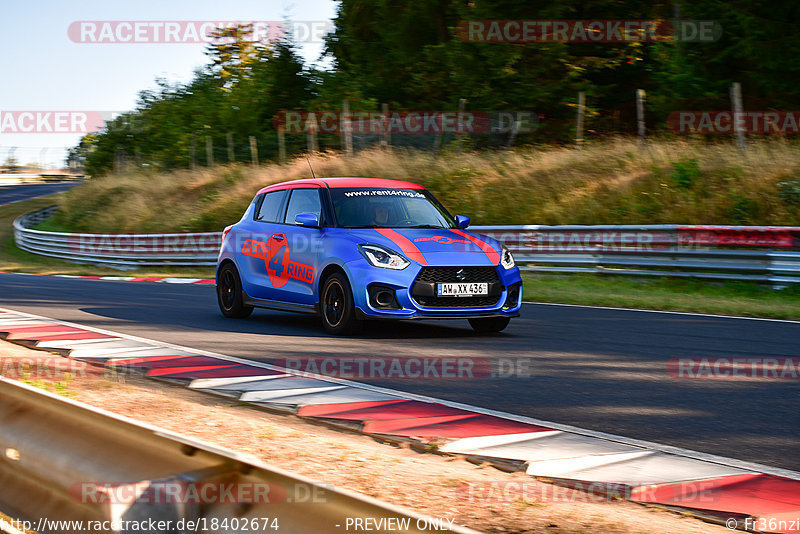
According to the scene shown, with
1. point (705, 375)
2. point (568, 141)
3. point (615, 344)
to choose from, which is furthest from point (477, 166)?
point (705, 375)

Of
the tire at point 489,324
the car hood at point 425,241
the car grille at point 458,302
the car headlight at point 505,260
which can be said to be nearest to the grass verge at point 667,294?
the tire at point 489,324

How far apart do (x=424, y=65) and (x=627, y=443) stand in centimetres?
3496

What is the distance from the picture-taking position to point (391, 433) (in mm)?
5211

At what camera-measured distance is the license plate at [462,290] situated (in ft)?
29.9

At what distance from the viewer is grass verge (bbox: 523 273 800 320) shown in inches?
494

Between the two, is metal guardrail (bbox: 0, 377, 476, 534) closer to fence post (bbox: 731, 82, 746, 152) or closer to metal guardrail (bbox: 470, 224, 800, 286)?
metal guardrail (bbox: 470, 224, 800, 286)

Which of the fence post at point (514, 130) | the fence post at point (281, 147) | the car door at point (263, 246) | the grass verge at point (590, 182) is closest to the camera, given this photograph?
the car door at point (263, 246)

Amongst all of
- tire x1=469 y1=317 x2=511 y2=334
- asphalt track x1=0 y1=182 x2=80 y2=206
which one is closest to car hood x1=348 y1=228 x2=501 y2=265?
tire x1=469 y1=317 x2=511 y2=334

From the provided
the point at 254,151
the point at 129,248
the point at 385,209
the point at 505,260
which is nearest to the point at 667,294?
the point at 505,260

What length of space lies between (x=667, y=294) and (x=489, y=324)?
19.7ft

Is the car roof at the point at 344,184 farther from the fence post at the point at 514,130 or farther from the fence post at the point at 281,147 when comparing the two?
the fence post at the point at 281,147

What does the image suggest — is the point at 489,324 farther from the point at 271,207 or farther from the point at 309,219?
the point at 271,207

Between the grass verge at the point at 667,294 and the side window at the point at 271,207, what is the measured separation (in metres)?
5.01

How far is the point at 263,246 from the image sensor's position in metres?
10.8
